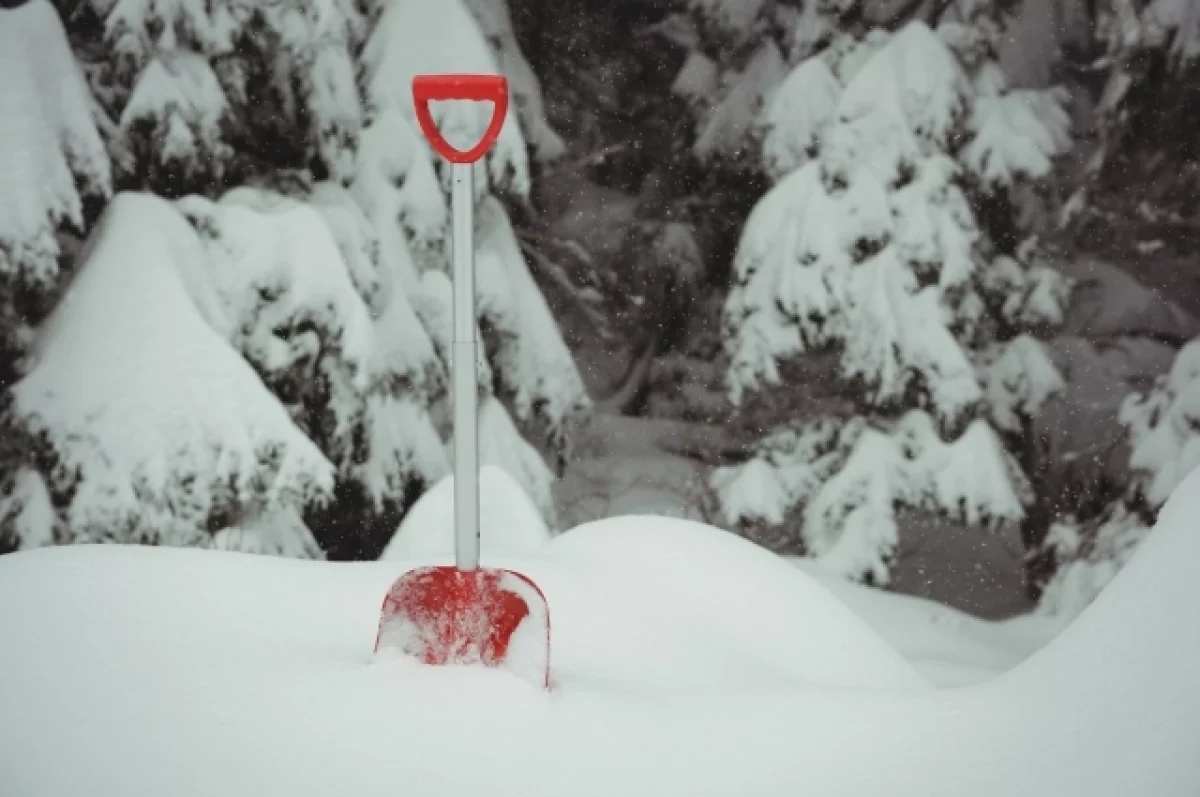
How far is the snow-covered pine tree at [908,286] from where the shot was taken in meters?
7.30

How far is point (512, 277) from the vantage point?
7094 millimetres

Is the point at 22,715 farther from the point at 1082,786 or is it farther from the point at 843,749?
the point at 1082,786

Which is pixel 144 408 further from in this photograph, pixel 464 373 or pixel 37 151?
pixel 464 373

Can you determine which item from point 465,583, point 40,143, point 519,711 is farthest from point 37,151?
point 519,711

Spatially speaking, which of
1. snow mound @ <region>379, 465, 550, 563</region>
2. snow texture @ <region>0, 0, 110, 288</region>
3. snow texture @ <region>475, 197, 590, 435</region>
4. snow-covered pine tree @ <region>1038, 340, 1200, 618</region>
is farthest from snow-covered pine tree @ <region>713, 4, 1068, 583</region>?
snow texture @ <region>0, 0, 110, 288</region>

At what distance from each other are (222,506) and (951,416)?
478 centimetres

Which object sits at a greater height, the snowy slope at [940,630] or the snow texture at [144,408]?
the snow texture at [144,408]

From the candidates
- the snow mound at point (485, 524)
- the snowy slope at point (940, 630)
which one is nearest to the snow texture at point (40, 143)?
the snow mound at point (485, 524)

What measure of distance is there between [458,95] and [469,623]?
0.98 metres

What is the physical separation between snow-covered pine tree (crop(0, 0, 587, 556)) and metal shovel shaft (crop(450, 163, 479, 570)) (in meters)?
2.96

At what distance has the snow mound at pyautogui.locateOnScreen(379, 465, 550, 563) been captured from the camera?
11.4 feet

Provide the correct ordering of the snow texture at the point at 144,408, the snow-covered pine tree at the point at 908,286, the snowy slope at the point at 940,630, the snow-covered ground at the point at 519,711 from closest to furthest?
1. the snow-covered ground at the point at 519,711
2. the snow texture at the point at 144,408
3. the snowy slope at the point at 940,630
4. the snow-covered pine tree at the point at 908,286

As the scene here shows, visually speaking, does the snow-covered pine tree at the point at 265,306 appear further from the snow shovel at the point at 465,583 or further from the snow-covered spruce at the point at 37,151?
the snow shovel at the point at 465,583

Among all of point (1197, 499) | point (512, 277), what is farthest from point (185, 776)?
point (512, 277)
